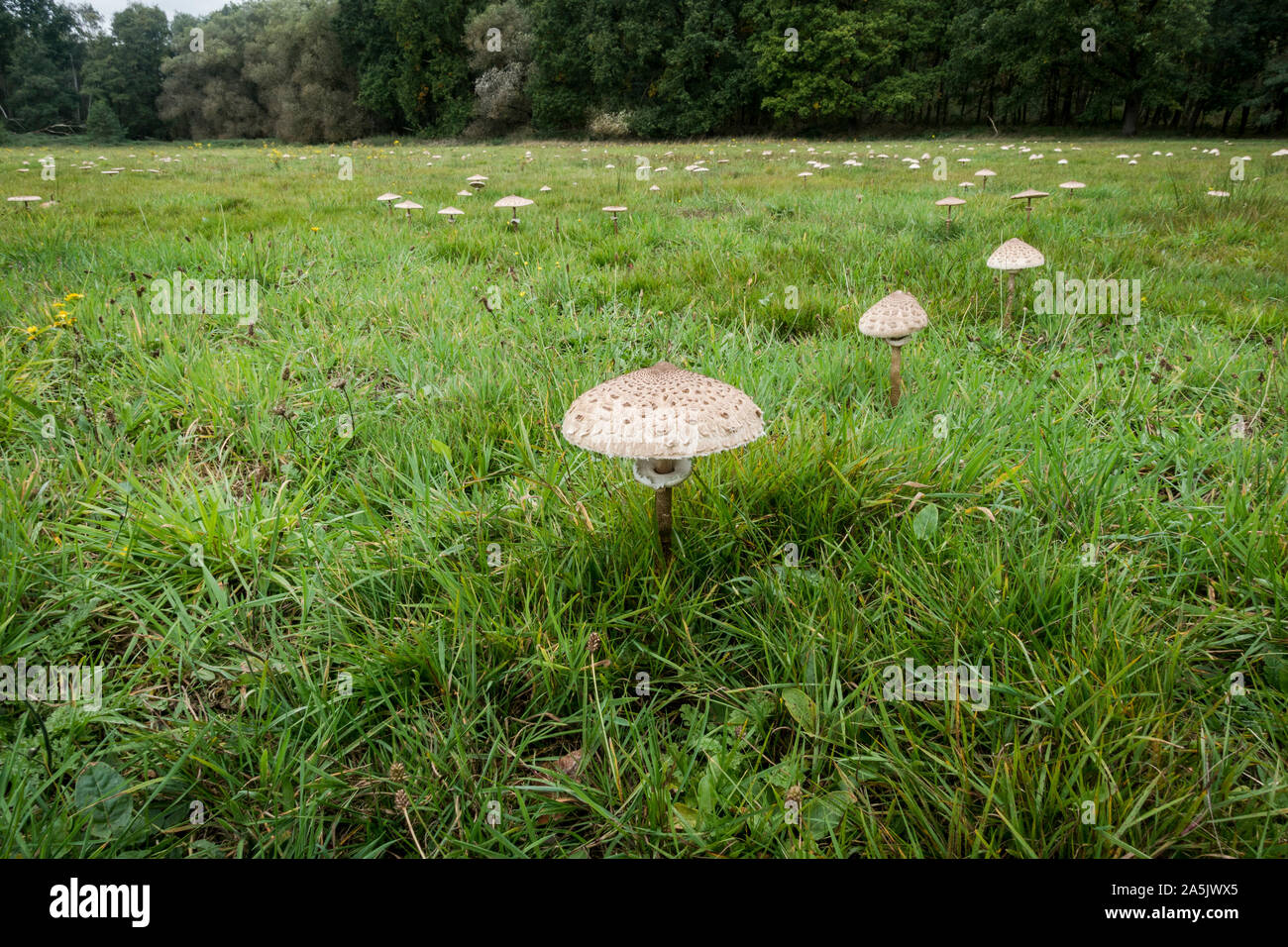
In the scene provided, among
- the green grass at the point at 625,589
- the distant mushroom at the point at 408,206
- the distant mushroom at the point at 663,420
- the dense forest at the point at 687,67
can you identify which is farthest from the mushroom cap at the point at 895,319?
the dense forest at the point at 687,67

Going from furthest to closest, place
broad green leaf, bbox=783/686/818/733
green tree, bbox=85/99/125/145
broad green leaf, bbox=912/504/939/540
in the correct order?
green tree, bbox=85/99/125/145 → broad green leaf, bbox=912/504/939/540 → broad green leaf, bbox=783/686/818/733

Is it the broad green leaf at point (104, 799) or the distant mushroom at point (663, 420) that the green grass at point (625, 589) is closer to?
the broad green leaf at point (104, 799)

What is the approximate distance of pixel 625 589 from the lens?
200 centimetres

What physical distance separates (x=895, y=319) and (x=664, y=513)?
1.71m

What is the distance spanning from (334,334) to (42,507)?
5.95ft

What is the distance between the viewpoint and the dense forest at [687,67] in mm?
33219

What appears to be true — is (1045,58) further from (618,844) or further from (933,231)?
(618,844)

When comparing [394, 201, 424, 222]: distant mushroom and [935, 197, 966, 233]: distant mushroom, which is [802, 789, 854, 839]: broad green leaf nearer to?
[935, 197, 966, 233]: distant mushroom

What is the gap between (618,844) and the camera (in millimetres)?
1479

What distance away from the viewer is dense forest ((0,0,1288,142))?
33219mm

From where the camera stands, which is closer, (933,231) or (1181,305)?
(1181,305)

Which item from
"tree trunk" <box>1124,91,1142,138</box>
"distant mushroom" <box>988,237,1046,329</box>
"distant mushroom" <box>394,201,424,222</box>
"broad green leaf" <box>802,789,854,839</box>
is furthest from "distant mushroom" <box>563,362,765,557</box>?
"tree trunk" <box>1124,91,1142,138</box>
